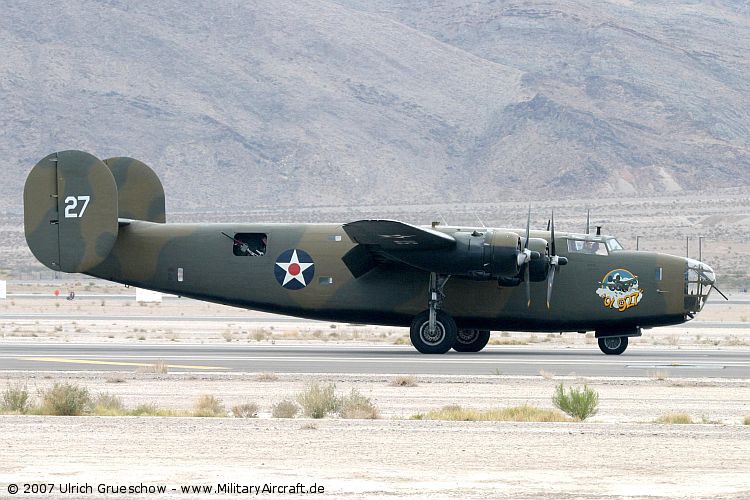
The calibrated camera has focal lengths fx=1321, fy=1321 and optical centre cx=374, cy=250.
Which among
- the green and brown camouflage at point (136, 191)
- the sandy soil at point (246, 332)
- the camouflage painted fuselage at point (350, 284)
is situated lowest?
the sandy soil at point (246, 332)

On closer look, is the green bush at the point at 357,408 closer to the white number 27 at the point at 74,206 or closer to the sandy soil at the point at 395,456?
the sandy soil at the point at 395,456

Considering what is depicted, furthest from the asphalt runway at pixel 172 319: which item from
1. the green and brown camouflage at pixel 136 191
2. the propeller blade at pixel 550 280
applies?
the propeller blade at pixel 550 280

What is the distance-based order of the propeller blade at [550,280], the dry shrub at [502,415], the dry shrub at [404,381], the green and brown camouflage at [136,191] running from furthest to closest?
the green and brown camouflage at [136,191], the propeller blade at [550,280], the dry shrub at [404,381], the dry shrub at [502,415]

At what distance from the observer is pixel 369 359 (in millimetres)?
30516

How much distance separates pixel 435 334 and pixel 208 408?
13.0 metres

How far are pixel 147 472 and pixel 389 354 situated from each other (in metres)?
18.9

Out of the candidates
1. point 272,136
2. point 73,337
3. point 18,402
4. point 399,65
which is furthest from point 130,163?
point 399,65

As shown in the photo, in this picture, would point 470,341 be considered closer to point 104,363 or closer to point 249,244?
point 249,244

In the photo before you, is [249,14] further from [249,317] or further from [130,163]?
[130,163]

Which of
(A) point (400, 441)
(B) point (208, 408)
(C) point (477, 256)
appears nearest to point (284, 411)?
(B) point (208, 408)

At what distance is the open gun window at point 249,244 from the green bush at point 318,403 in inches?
527

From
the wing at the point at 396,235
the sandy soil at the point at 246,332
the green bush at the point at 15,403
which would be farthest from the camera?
the sandy soil at the point at 246,332

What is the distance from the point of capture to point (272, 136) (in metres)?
168

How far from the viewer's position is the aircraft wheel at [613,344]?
32.4 metres
